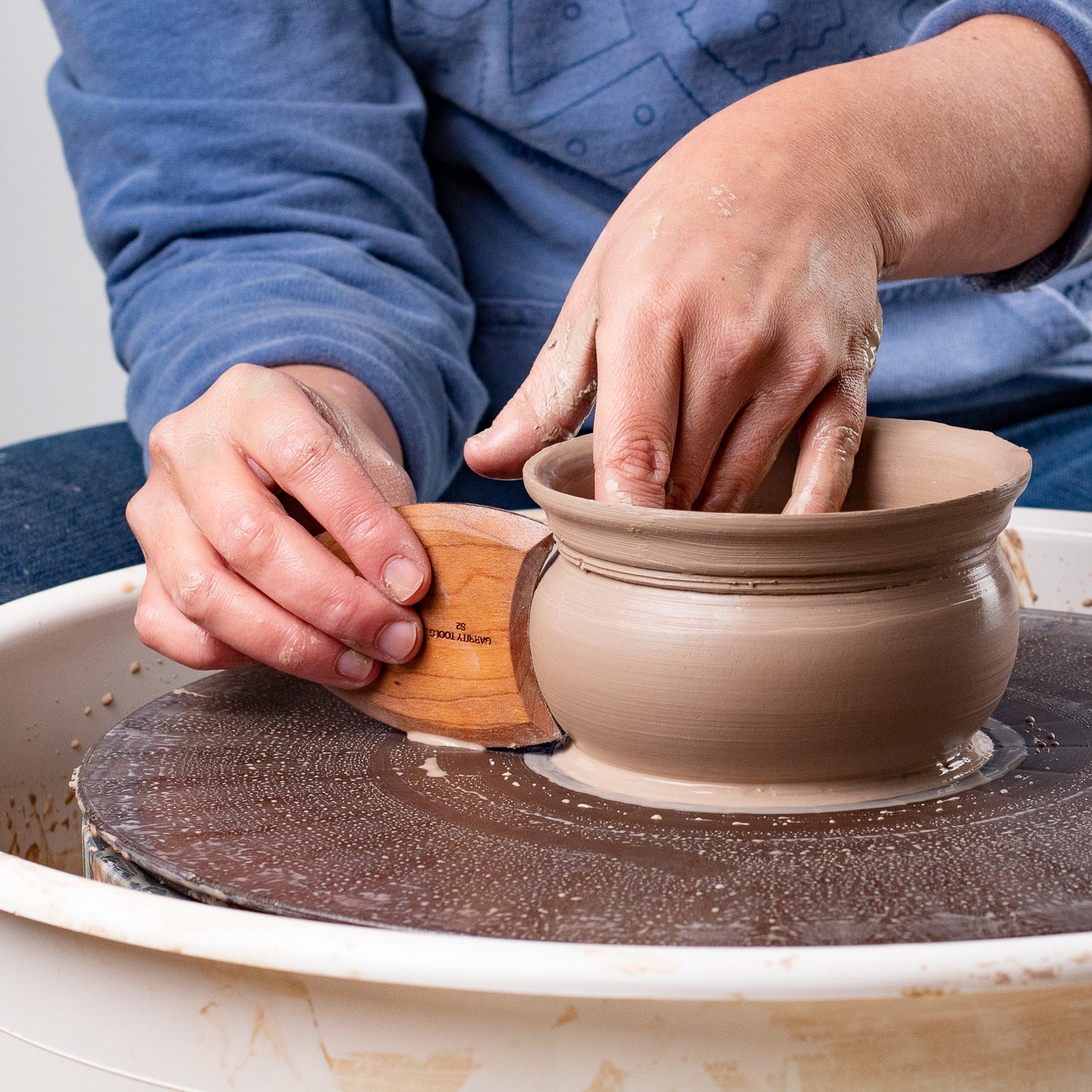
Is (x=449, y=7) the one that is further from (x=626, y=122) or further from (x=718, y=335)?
(x=718, y=335)

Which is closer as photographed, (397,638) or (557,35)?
(397,638)

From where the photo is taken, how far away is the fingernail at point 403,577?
782mm

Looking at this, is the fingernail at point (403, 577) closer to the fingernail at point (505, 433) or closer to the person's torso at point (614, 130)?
the fingernail at point (505, 433)

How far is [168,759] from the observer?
77 centimetres

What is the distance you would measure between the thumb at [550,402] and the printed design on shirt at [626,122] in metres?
0.63

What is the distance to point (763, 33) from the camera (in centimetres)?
125

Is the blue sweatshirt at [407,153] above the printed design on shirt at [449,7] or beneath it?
beneath

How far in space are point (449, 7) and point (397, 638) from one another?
2.79ft

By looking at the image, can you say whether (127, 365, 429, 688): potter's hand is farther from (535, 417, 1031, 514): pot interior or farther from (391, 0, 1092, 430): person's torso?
(391, 0, 1092, 430): person's torso

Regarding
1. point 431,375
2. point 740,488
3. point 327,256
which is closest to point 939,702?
point 740,488

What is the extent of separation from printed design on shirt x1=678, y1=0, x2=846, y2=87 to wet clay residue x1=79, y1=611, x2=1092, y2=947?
0.78 meters

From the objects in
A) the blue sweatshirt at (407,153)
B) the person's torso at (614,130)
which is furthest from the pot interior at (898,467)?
the person's torso at (614,130)

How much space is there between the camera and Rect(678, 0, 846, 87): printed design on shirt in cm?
124

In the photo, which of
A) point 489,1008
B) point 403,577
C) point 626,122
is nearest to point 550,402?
point 403,577
